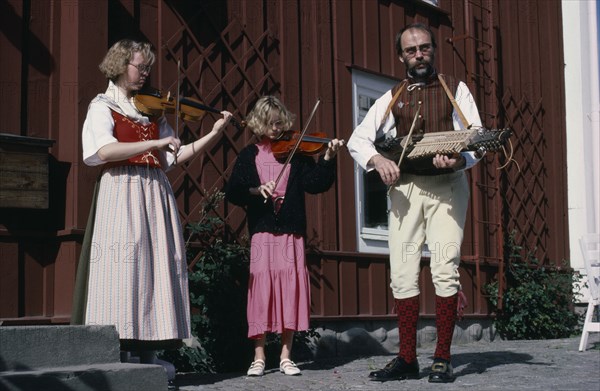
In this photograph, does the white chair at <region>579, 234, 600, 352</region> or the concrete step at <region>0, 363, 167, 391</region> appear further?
the white chair at <region>579, 234, 600, 352</region>

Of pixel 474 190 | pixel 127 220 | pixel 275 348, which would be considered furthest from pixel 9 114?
pixel 474 190

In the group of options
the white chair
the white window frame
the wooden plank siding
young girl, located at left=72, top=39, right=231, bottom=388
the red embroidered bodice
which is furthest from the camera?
the white window frame

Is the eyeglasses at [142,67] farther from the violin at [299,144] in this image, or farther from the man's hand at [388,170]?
the man's hand at [388,170]

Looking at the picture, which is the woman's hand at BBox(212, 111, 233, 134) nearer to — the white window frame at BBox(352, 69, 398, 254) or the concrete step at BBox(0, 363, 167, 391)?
the concrete step at BBox(0, 363, 167, 391)

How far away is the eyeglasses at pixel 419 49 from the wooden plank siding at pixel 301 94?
64.0 inches

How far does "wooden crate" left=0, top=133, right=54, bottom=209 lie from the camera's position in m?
5.54

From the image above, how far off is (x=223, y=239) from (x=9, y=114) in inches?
72.2

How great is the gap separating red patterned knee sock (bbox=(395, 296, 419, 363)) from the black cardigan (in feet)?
2.95

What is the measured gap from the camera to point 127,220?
4859 mm

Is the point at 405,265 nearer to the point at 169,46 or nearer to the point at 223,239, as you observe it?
the point at 223,239

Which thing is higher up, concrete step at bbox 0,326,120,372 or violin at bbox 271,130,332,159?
violin at bbox 271,130,332,159

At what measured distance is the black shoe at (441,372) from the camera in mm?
5129

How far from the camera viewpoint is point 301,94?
25.5 feet

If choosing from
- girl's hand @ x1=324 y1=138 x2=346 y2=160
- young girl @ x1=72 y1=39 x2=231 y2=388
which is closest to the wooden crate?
young girl @ x1=72 y1=39 x2=231 y2=388
